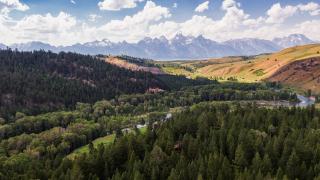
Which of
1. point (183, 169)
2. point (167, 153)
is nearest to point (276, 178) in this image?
point (183, 169)

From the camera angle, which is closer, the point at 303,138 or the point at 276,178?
the point at 276,178

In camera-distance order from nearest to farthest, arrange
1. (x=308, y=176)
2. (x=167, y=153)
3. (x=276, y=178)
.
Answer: (x=276, y=178) → (x=308, y=176) → (x=167, y=153)

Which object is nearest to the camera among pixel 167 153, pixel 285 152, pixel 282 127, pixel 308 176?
pixel 308 176

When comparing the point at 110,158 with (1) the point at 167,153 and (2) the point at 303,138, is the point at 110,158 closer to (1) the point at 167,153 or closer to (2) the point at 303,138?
(1) the point at 167,153

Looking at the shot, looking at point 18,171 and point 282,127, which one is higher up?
point 282,127

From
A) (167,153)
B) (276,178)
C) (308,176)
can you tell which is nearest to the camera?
(276,178)

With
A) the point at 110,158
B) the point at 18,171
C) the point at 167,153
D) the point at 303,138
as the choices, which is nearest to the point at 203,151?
the point at 167,153

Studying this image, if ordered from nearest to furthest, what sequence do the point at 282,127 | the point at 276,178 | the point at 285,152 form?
the point at 276,178 < the point at 285,152 < the point at 282,127

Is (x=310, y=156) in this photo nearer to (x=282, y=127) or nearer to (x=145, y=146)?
(x=282, y=127)

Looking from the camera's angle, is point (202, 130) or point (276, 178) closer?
point (276, 178)
